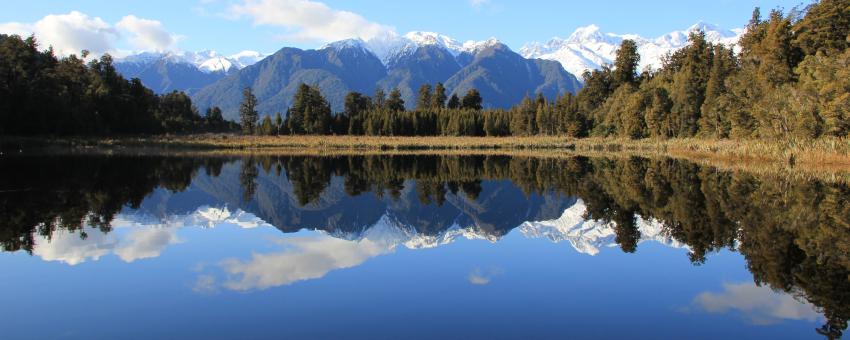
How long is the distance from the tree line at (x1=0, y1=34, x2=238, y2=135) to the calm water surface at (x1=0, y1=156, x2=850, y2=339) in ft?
166

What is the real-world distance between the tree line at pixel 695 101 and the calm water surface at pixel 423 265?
73.3 ft

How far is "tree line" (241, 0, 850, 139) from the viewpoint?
4212 centimetres

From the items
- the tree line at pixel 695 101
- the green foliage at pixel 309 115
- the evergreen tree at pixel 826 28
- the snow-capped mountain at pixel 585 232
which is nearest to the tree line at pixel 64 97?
the green foliage at pixel 309 115

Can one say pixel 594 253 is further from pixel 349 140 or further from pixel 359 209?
pixel 349 140

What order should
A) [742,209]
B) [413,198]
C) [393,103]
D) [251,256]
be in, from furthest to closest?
[393,103]
[413,198]
[742,209]
[251,256]

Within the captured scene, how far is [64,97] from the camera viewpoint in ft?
231

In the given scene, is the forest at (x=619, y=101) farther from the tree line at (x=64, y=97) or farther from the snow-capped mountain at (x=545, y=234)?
the snow-capped mountain at (x=545, y=234)

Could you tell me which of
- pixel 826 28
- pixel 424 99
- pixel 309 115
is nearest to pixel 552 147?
pixel 826 28

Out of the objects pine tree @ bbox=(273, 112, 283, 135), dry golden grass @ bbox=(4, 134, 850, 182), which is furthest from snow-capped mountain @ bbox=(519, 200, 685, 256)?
pine tree @ bbox=(273, 112, 283, 135)

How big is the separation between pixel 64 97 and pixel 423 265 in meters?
72.2

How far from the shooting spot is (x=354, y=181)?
3056cm

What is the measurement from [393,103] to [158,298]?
12527cm

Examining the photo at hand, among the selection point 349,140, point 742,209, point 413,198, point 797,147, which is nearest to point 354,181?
point 413,198

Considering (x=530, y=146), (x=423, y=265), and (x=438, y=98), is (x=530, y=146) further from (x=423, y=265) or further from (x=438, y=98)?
(x=423, y=265)
